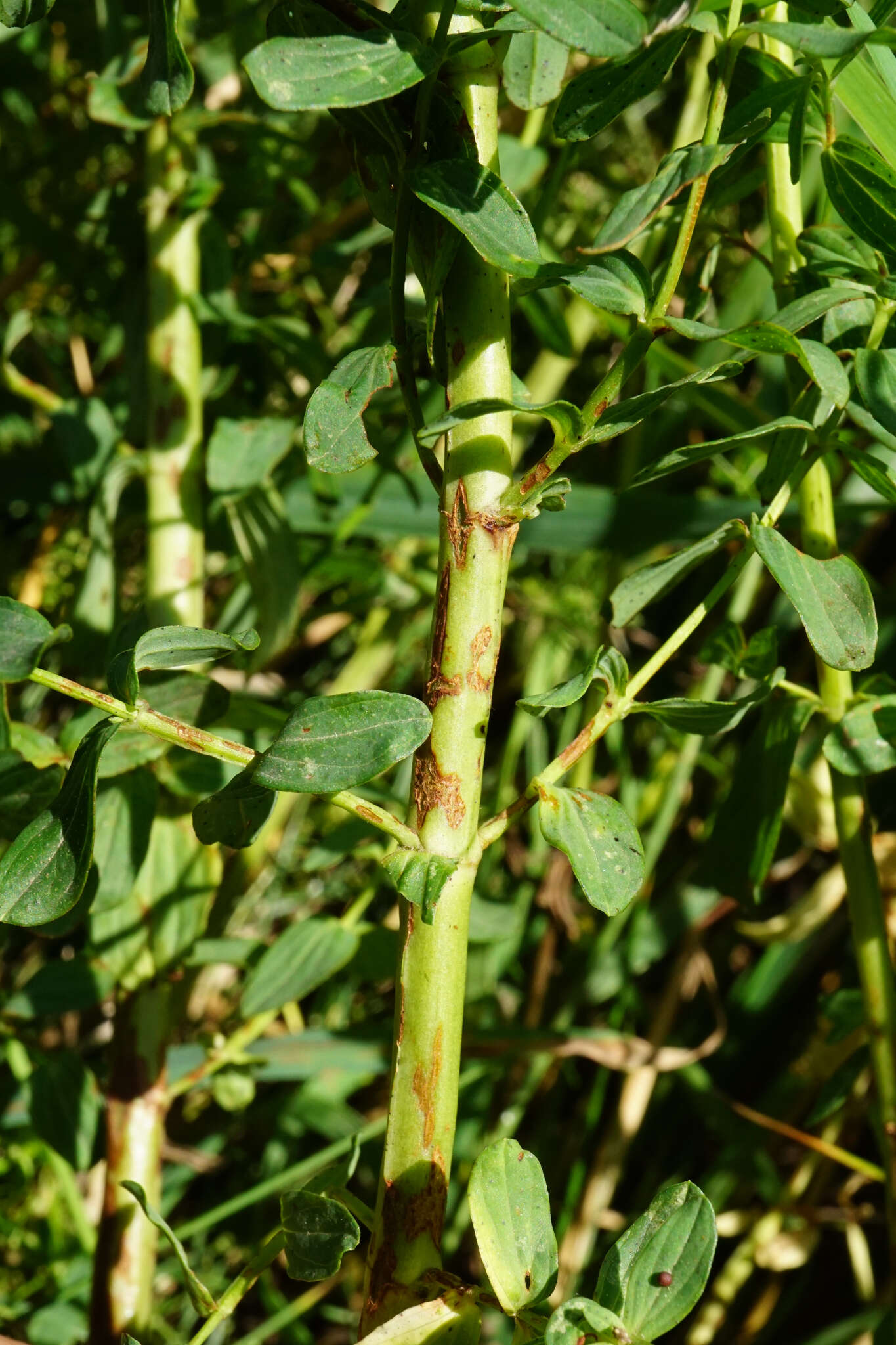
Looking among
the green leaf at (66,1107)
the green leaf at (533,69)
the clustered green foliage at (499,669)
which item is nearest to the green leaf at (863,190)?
the clustered green foliage at (499,669)

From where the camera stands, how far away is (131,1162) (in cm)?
62

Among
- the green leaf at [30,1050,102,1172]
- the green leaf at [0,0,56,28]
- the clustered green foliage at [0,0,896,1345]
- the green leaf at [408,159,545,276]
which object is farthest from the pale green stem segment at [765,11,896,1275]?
the green leaf at [30,1050,102,1172]

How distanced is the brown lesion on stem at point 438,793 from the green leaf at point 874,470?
0.20 meters

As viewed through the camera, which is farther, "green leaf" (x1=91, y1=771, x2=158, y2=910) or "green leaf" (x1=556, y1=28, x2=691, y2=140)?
"green leaf" (x1=91, y1=771, x2=158, y2=910)

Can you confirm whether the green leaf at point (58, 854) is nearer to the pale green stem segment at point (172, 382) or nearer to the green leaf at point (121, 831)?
the green leaf at point (121, 831)

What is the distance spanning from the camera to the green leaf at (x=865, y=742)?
513 mm

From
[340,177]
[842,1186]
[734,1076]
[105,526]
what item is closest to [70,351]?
[340,177]

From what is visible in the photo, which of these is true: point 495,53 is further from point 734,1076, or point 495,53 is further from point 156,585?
point 734,1076

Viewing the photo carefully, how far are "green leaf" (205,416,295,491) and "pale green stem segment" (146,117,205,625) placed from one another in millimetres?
27

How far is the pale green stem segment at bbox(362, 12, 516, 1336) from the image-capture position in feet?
1.27

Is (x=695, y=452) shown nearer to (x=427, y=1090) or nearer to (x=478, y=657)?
(x=478, y=657)

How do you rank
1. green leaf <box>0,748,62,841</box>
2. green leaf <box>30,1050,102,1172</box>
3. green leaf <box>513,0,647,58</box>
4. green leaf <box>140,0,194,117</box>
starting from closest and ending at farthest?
green leaf <box>513,0,647,58</box> < green leaf <box>140,0,194,117</box> < green leaf <box>0,748,62,841</box> < green leaf <box>30,1050,102,1172</box>

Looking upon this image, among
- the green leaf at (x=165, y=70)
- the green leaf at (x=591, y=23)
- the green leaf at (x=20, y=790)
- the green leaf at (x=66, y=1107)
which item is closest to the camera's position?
the green leaf at (x=591, y=23)

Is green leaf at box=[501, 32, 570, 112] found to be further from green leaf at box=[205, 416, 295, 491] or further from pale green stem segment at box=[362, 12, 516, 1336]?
green leaf at box=[205, 416, 295, 491]
